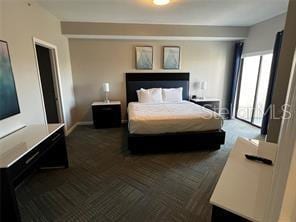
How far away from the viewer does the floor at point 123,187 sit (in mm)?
1820

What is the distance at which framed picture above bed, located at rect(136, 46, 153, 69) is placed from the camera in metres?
4.68

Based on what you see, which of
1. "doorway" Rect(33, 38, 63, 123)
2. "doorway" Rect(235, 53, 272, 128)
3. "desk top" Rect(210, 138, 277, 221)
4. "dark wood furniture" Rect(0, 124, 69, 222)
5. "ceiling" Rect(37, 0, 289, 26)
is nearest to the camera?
"desk top" Rect(210, 138, 277, 221)

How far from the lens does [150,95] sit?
14.9 feet

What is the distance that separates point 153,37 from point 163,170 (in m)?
3.32

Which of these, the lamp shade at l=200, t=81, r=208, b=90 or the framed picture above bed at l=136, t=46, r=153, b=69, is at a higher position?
the framed picture above bed at l=136, t=46, r=153, b=69

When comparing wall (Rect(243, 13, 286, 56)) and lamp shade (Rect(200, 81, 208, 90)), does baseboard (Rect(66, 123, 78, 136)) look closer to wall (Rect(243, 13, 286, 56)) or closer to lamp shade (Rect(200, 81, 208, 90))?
lamp shade (Rect(200, 81, 208, 90))

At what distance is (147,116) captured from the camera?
10.1ft

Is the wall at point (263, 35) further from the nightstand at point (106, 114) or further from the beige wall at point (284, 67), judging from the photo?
the nightstand at point (106, 114)

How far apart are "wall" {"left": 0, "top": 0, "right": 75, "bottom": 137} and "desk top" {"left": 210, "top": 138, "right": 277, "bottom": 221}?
2.41m

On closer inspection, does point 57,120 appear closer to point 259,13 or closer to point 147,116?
point 147,116

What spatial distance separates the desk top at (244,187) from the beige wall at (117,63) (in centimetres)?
390

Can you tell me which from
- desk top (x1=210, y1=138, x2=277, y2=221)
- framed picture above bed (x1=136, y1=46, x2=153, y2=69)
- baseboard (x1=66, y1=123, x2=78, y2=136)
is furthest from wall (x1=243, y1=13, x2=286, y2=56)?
baseboard (x1=66, y1=123, x2=78, y2=136)

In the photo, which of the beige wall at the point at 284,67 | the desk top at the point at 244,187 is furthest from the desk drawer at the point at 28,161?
the beige wall at the point at 284,67

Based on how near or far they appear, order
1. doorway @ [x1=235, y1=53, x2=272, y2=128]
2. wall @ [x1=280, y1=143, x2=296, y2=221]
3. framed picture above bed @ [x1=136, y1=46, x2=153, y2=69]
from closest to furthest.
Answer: wall @ [x1=280, y1=143, x2=296, y2=221], doorway @ [x1=235, y1=53, x2=272, y2=128], framed picture above bed @ [x1=136, y1=46, x2=153, y2=69]
